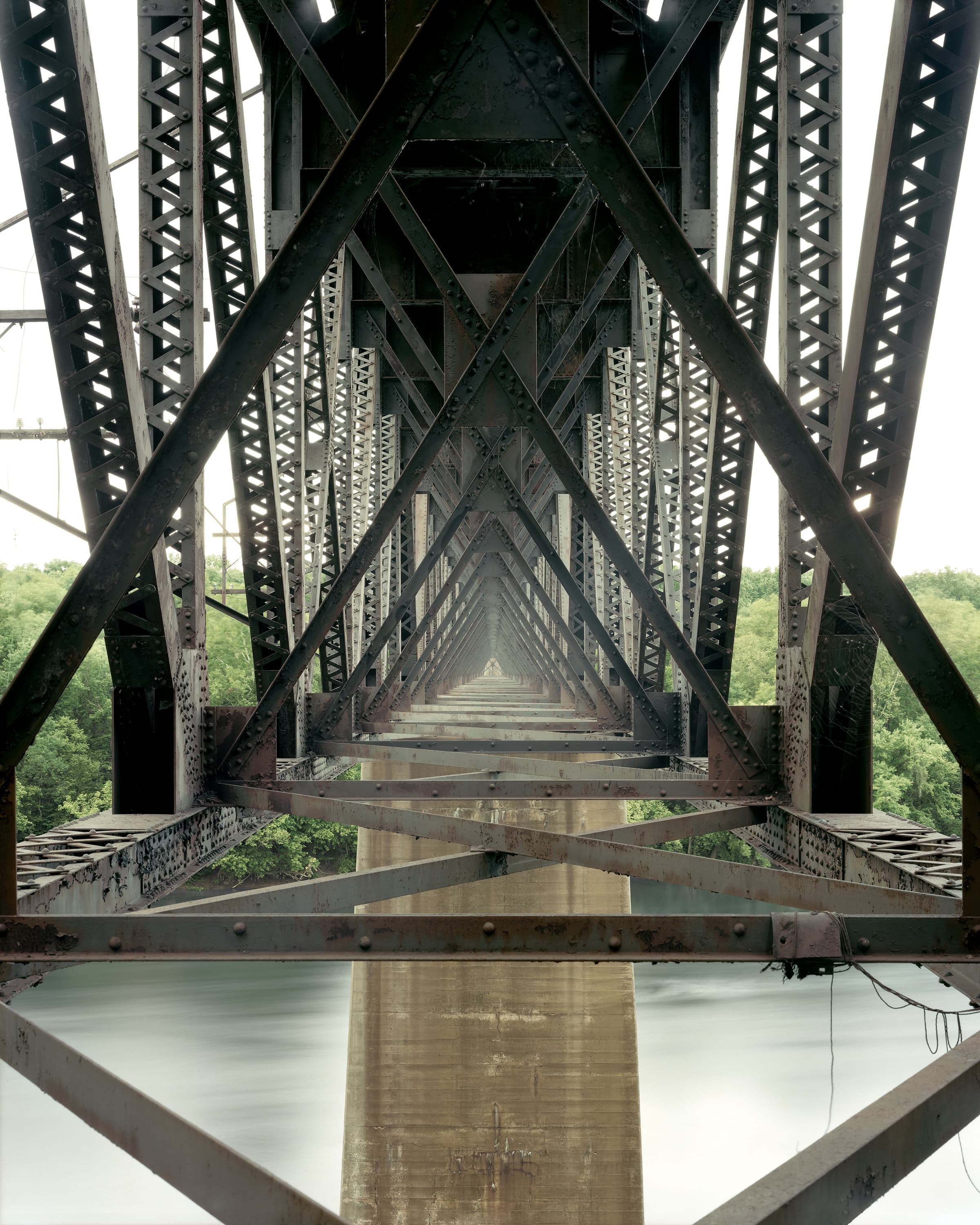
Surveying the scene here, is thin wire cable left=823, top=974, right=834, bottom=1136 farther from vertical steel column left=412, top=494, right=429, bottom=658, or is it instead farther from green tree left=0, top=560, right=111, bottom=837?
green tree left=0, top=560, right=111, bottom=837

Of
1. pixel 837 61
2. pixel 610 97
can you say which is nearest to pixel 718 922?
pixel 837 61

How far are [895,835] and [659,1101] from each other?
93.1 ft

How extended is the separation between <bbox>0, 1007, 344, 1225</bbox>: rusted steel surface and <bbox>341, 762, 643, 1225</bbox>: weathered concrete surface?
40.1ft

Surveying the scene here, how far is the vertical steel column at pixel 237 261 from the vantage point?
7.13 m

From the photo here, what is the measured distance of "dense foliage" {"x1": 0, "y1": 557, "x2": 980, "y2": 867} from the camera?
49.6 metres

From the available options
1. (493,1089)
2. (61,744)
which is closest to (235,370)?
(493,1089)

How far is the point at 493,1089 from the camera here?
56.5ft

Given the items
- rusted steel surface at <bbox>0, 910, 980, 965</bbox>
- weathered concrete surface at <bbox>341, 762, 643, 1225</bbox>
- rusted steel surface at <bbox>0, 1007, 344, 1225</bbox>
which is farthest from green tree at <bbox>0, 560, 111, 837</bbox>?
rusted steel surface at <bbox>0, 1007, 344, 1225</bbox>

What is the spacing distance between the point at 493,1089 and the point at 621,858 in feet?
42.8

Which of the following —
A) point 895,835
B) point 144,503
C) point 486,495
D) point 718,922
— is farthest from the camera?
point 486,495

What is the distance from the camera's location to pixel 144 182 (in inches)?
258

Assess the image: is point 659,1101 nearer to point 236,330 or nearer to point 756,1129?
point 756,1129

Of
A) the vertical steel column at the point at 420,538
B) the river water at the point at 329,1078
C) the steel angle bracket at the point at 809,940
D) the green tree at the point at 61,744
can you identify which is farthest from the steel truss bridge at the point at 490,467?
the green tree at the point at 61,744

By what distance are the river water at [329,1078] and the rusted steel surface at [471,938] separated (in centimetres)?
1878
